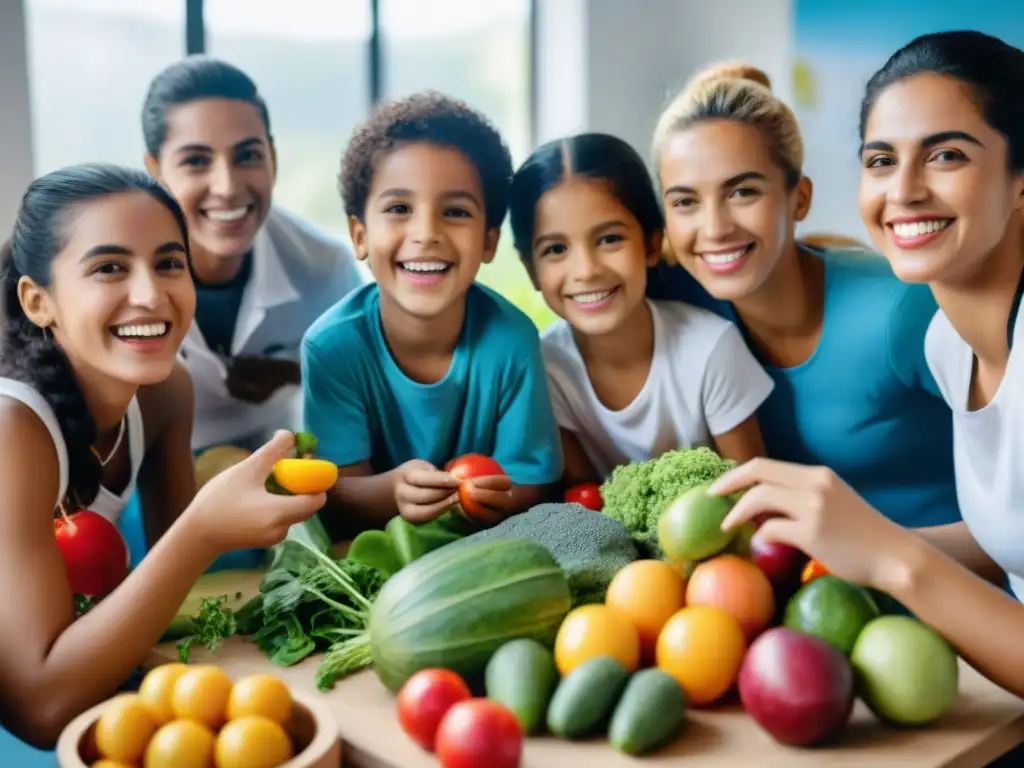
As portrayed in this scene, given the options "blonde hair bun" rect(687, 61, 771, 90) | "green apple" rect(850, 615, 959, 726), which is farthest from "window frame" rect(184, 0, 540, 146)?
"green apple" rect(850, 615, 959, 726)

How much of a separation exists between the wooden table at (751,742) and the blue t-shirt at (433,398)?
0.54 meters

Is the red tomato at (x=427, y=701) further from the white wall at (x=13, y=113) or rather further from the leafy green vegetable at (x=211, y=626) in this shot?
the white wall at (x=13, y=113)

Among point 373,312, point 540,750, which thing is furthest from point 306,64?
point 540,750

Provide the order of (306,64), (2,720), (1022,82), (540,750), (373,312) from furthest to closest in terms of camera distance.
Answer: (306,64)
(373,312)
(1022,82)
(2,720)
(540,750)

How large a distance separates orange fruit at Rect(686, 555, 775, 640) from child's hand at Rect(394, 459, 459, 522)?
420 millimetres

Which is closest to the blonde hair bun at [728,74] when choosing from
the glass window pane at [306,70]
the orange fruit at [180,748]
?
the orange fruit at [180,748]

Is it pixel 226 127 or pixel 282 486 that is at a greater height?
pixel 226 127

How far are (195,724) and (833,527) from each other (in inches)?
24.3

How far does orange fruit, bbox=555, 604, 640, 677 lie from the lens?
1.01 meters

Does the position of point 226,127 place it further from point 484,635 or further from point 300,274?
point 484,635

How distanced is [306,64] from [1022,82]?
3450 mm

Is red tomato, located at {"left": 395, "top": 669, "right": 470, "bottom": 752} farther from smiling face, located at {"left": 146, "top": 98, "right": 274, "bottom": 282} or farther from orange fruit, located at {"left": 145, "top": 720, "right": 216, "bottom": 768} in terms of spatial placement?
smiling face, located at {"left": 146, "top": 98, "right": 274, "bottom": 282}

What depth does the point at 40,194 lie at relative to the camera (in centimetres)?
121

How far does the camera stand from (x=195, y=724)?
91 centimetres
